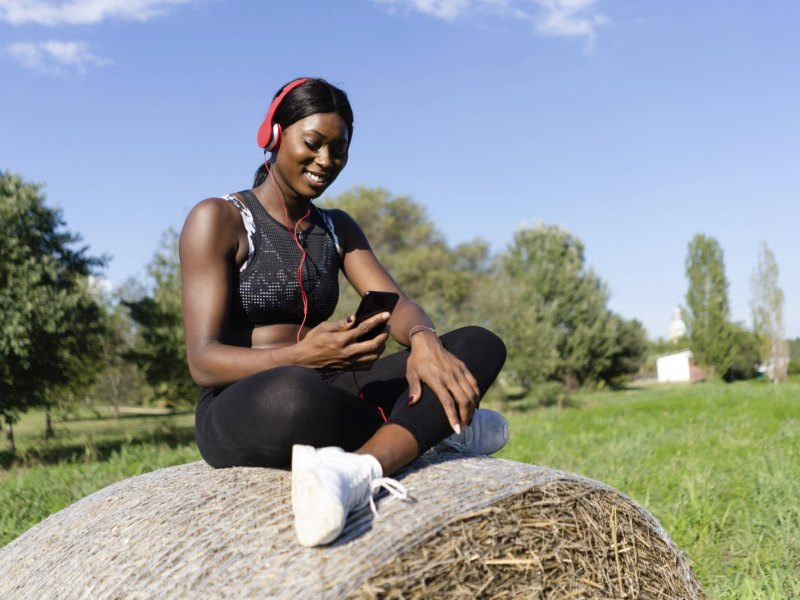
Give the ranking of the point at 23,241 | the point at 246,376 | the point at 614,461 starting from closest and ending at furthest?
the point at 246,376
the point at 614,461
the point at 23,241

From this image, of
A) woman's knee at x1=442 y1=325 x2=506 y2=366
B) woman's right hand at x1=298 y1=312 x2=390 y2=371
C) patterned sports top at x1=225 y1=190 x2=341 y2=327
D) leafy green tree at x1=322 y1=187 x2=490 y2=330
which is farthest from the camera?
leafy green tree at x1=322 y1=187 x2=490 y2=330

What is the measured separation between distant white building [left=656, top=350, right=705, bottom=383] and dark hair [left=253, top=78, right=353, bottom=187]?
61643mm

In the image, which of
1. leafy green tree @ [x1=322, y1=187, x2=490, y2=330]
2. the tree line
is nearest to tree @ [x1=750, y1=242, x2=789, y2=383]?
the tree line

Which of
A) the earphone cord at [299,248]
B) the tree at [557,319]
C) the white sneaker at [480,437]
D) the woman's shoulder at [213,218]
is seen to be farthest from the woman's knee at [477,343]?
the tree at [557,319]

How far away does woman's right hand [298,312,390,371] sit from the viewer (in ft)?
8.16

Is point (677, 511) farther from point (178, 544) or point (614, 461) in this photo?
point (178, 544)

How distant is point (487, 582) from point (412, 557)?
0.24m

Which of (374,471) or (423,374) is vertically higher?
(423,374)

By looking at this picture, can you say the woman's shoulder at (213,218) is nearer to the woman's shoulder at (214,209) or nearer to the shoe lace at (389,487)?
the woman's shoulder at (214,209)

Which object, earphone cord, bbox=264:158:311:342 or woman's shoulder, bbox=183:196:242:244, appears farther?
earphone cord, bbox=264:158:311:342

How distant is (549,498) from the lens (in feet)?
8.11

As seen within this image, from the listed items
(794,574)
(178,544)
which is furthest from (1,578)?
(794,574)

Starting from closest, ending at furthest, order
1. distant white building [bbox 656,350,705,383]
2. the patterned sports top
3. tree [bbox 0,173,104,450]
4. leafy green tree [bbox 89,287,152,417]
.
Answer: the patterned sports top
tree [bbox 0,173,104,450]
leafy green tree [bbox 89,287,152,417]
distant white building [bbox 656,350,705,383]

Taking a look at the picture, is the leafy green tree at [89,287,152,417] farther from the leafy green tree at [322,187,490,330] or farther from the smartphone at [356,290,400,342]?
the leafy green tree at [322,187,490,330]
